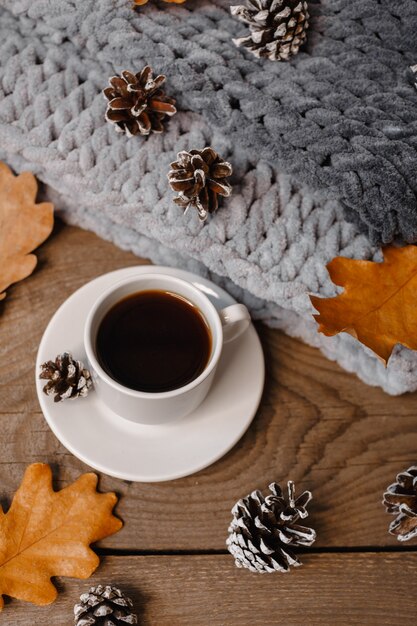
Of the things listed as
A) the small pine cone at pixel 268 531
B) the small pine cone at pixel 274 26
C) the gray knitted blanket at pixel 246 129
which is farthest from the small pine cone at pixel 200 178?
the small pine cone at pixel 268 531

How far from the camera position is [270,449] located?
735 mm

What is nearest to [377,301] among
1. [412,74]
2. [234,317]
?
[234,317]

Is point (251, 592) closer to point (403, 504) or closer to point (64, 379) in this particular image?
point (403, 504)

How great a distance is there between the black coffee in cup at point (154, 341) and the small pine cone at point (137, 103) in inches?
8.0

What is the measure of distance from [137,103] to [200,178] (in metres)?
0.12

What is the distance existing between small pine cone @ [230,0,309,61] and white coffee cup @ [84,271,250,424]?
299 millimetres

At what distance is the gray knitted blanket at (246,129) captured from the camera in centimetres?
70

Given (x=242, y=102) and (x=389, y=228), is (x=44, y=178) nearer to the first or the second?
(x=242, y=102)

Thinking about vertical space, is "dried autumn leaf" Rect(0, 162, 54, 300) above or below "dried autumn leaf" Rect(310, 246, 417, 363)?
below

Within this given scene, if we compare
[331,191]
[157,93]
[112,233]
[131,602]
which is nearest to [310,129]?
[331,191]

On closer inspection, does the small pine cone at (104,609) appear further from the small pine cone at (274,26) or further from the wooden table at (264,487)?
the small pine cone at (274,26)

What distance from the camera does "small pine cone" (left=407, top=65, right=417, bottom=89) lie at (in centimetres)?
73

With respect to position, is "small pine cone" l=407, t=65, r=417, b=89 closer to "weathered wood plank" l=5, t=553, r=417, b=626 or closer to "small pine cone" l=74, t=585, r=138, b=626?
"weathered wood plank" l=5, t=553, r=417, b=626

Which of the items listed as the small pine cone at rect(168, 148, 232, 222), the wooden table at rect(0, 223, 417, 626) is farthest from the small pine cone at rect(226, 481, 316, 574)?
the small pine cone at rect(168, 148, 232, 222)
